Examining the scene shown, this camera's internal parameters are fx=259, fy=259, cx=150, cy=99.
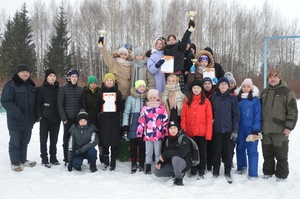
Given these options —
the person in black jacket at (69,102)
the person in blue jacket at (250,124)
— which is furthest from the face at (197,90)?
the person in black jacket at (69,102)

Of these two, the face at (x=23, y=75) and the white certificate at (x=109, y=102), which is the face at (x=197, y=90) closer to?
the white certificate at (x=109, y=102)

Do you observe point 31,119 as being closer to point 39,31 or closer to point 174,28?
point 174,28

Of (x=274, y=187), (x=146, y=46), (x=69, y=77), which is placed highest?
(x=146, y=46)

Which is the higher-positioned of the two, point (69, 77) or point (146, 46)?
point (146, 46)

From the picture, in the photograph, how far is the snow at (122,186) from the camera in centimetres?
411

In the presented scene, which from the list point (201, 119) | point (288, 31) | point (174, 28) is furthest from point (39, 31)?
point (201, 119)

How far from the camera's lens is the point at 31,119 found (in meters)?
5.27

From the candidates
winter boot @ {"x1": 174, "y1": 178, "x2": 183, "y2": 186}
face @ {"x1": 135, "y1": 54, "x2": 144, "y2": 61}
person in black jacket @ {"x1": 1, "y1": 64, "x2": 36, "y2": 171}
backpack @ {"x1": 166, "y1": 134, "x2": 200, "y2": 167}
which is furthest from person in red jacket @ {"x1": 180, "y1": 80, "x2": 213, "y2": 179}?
person in black jacket @ {"x1": 1, "y1": 64, "x2": 36, "y2": 171}

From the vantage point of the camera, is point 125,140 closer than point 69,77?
No

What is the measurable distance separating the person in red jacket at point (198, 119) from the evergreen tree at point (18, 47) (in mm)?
30676

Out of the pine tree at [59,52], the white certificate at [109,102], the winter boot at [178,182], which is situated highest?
the pine tree at [59,52]

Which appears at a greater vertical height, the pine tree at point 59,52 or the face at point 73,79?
the pine tree at point 59,52

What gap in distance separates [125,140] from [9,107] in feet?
7.98

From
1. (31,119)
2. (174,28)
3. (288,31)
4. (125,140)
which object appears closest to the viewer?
(31,119)
